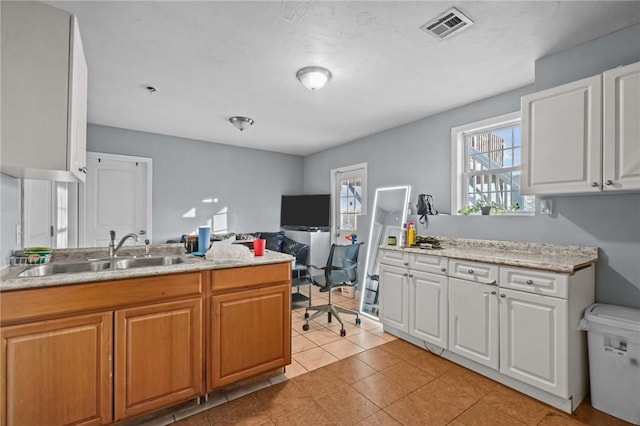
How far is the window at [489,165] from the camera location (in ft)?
10.0

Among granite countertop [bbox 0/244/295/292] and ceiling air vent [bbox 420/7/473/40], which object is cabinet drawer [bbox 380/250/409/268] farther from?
ceiling air vent [bbox 420/7/473/40]

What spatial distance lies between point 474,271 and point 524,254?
528 millimetres

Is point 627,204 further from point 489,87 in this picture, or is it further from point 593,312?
point 489,87

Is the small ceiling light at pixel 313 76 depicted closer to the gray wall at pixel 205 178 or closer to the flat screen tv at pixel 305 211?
the flat screen tv at pixel 305 211

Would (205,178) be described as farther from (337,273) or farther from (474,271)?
(474,271)

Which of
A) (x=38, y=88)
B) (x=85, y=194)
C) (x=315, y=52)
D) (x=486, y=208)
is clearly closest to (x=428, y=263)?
(x=486, y=208)

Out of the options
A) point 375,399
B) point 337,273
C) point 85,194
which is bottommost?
point 375,399

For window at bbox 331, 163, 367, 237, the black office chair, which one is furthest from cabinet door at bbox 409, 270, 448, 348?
window at bbox 331, 163, 367, 237

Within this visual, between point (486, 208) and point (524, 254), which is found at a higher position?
point (486, 208)

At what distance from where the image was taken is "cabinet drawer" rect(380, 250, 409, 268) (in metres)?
3.00

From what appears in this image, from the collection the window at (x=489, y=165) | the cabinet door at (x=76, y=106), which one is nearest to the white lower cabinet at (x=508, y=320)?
the window at (x=489, y=165)

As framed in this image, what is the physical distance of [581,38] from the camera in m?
2.21

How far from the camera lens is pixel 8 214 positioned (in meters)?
1.90

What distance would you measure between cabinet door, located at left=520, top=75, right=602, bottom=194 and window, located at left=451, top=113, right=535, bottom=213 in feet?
2.11
